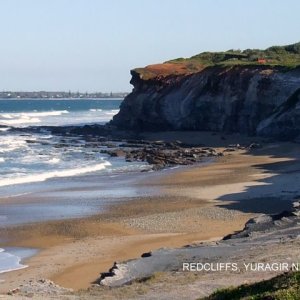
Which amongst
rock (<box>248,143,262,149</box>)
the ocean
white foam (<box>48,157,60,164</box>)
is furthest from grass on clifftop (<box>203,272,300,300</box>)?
rock (<box>248,143,262,149</box>)

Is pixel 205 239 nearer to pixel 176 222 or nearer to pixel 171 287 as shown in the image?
pixel 176 222

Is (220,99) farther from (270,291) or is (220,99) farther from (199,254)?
(270,291)

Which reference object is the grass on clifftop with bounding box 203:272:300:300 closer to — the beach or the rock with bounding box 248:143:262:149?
the beach

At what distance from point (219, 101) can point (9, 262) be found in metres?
41.6

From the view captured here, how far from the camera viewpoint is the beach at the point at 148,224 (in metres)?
17.4

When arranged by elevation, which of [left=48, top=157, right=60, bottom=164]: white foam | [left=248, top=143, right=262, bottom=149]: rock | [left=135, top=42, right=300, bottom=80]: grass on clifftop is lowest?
[left=48, top=157, right=60, bottom=164]: white foam

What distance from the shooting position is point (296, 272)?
1037cm

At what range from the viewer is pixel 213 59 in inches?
3204

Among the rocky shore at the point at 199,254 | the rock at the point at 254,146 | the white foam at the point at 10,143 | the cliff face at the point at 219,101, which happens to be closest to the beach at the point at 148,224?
the rocky shore at the point at 199,254

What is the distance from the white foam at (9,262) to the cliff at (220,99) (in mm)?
30424

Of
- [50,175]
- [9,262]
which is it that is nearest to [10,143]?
[50,175]

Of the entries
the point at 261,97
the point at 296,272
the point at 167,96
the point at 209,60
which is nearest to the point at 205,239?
the point at 296,272

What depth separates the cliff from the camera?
50969 mm

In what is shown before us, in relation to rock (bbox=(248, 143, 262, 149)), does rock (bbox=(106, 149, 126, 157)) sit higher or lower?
lower
